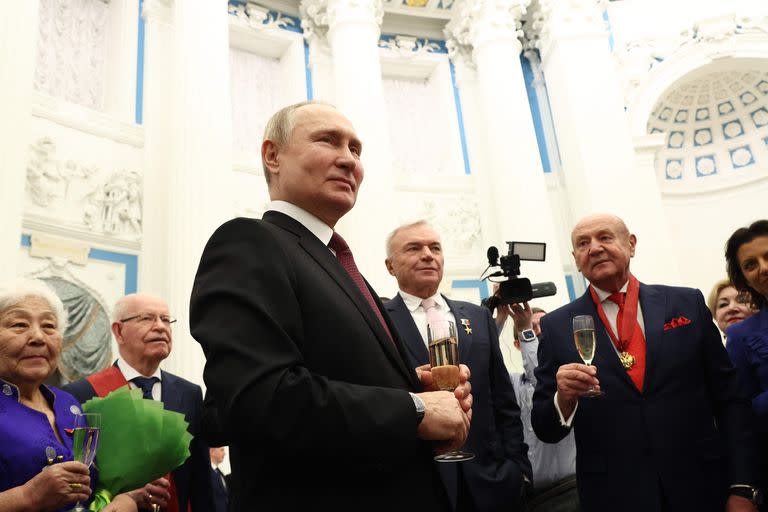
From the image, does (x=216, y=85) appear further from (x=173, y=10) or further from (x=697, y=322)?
(x=697, y=322)

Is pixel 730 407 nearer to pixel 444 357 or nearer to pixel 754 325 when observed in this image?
pixel 754 325

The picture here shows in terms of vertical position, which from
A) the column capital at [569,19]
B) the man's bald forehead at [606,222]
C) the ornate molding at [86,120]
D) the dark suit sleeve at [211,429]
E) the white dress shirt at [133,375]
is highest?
the column capital at [569,19]

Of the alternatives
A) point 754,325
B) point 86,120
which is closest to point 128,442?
point 754,325

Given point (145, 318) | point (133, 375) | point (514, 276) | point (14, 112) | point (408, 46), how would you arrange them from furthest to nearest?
1. point (408, 46)
2. point (14, 112)
3. point (514, 276)
4. point (145, 318)
5. point (133, 375)

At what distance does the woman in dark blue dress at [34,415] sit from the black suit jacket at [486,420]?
48.1 inches

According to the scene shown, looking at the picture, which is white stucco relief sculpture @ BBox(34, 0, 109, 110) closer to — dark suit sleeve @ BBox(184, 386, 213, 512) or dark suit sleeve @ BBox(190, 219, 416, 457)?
dark suit sleeve @ BBox(184, 386, 213, 512)

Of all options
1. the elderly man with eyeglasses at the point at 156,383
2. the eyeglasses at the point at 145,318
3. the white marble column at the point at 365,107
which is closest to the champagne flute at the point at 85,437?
the elderly man with eyeglasses at the point at 156,383

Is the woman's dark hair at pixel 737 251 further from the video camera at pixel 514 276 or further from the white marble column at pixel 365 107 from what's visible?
the white marble column at pixel 365 107

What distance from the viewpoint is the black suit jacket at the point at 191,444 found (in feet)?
9.62

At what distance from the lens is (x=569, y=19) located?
10742 mm

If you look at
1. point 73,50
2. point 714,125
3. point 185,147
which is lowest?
point 185,147

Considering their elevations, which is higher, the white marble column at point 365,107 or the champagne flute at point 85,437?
the white marble column at point 365,107

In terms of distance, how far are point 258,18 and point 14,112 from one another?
5115mm

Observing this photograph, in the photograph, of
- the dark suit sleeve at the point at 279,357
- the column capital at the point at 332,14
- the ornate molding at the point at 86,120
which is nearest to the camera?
the dark suit sleeve at the point at 279,357
